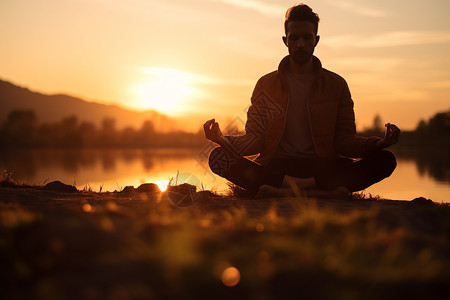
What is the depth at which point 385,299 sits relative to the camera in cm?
178

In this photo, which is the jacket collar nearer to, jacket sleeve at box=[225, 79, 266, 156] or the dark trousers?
jacket sleeve at box=[225, 79, 266, 156]

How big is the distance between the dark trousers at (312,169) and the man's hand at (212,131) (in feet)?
1.00

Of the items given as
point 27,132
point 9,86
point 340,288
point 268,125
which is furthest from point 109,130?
point 9,86

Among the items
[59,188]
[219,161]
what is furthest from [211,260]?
[59,188]

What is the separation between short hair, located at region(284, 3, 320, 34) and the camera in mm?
5383

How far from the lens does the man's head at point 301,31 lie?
17.6 ft

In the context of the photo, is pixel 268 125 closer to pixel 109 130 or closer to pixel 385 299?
pixel 385 299

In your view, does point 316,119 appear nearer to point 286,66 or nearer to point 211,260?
point 286,66

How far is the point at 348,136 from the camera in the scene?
5.60 metres

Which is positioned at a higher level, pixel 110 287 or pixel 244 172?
pixel 244 172

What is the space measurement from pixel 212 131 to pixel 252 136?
0.80m

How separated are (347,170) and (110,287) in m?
4.46

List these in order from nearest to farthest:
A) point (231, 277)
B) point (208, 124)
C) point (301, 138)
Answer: point (231, 277) → point (208, 124) → point (301, 138)

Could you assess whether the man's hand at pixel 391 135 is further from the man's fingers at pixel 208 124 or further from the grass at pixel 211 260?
the grass at pixel 211 260
